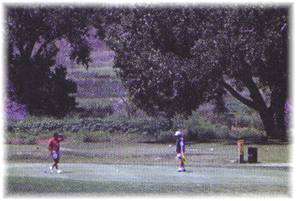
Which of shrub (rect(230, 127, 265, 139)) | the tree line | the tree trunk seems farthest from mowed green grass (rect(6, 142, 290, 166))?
shrub (rect(230, 127, 265, 139))

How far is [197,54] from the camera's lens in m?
40.5

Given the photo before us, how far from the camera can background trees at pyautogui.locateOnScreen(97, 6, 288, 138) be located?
39188mm

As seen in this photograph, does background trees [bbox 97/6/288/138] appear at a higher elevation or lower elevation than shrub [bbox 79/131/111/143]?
higher

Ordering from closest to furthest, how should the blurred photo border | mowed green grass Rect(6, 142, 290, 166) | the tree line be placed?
the blurred photo border → mowed green grass Rect(6, 142, 290, 166) → the tree line

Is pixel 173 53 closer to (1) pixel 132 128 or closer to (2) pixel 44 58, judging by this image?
(1) pixel 132 128

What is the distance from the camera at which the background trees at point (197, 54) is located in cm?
3919

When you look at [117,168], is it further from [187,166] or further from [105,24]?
[105,24]

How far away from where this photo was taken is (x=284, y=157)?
3444cm

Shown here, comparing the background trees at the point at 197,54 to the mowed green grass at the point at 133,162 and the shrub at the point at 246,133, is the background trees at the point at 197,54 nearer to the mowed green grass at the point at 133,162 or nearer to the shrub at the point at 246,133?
the shrub at the point at 246,133

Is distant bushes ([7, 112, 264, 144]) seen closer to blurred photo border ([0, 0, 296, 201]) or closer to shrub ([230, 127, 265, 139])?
shrub ([230, 127, 265, 139])

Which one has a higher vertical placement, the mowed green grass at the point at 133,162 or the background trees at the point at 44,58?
the background trees at the point at 44,58

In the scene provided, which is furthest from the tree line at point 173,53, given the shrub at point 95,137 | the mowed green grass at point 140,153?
the mowed green grass at point 140,153

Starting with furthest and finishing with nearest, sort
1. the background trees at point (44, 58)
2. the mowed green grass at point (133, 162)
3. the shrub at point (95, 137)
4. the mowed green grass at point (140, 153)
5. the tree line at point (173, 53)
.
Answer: the background trees at point (44, 58) < the shrub at point (95, 137) < the tree line at point (173, 53) < the mowed green grass at point (140, 153) < the mowed green grass at point (133, 162)

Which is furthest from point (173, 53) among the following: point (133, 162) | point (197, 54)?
point (133, 162)
